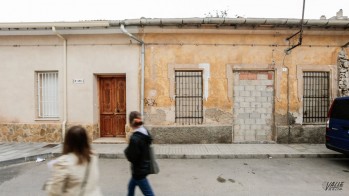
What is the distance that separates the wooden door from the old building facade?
1.11ft

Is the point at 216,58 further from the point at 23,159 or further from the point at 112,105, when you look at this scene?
the point at 23,159

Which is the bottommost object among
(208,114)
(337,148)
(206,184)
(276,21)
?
(206,184)

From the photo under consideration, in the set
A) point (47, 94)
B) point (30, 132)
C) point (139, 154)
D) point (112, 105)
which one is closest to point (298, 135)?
point (112, 105)

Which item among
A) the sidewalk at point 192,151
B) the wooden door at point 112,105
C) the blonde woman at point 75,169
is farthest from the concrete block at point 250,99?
the blonde woman at point 75,169

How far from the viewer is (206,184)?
5016mm

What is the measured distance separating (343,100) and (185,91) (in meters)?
4.86

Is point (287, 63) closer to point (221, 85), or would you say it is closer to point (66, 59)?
point (221, 85)

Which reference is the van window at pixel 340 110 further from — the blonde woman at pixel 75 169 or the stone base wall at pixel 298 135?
the blonde woman at pixel 75 169

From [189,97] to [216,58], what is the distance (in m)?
1.76

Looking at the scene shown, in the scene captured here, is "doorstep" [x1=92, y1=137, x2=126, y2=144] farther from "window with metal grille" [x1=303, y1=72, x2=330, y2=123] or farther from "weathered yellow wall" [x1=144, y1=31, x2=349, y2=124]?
"window with metal grille" [x1=303, y1=72, x2=330, y2=123]

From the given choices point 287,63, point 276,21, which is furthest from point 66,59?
point 287,63

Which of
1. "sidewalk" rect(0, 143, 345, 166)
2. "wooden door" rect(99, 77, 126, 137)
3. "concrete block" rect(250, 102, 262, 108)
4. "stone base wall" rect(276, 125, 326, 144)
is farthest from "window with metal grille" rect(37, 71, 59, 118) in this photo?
"stone base wall" rect(276, 125, 326, 144)

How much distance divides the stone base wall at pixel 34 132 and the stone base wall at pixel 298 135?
275 inches

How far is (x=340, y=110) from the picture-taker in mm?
6402
